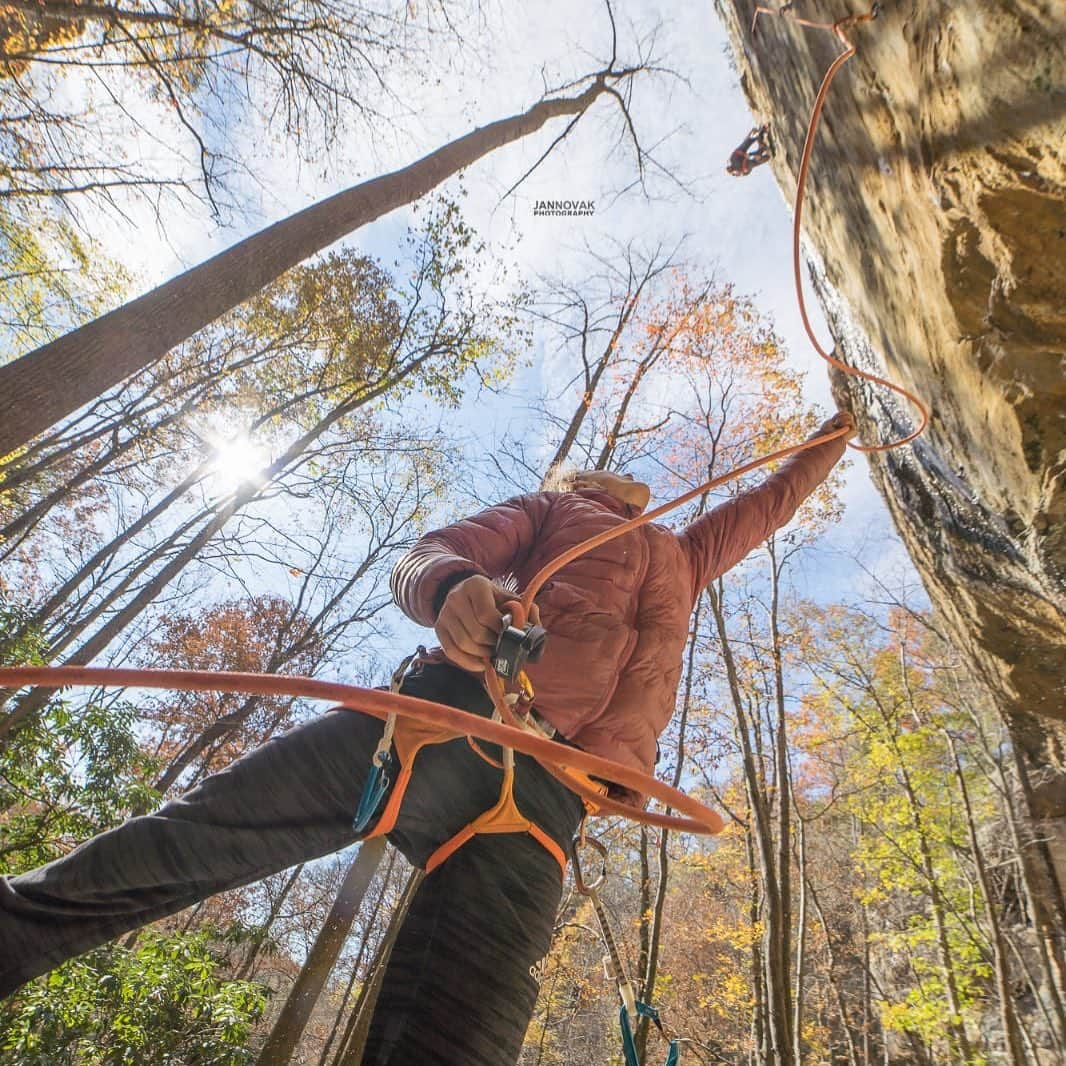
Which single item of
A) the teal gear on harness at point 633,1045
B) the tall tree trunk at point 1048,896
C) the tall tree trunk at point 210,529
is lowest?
the teal gear on harness at point 633,1045

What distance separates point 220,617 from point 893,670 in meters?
19.2

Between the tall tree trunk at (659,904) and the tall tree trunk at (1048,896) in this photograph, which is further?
the tall tree trunk at (659,904)

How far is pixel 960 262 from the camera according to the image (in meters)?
1.43

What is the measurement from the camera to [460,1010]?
1.08 metres

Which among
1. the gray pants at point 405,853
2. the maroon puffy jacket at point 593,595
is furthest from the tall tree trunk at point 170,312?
the maroon puffy jacket at point 593,595

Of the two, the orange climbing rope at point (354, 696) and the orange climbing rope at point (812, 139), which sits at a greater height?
the orange climbing rope at point (812, 139)

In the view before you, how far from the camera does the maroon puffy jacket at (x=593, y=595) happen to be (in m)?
1.51

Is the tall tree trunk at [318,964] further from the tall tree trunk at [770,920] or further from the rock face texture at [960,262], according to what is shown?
the rock face texture at [960,262]

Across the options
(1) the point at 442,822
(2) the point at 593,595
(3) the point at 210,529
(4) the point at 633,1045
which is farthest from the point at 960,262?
(3) the point at 210,529

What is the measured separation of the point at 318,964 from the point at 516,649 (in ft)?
23.5

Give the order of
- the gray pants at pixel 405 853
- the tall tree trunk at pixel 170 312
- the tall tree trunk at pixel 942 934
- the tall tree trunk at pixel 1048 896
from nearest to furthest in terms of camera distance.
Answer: the gray pants at pixel 405 853, the tall tree trunk at pixel 170 312, the tall tree trunk at pixel 1048 896, the tall tree trunk at pixel 942 934

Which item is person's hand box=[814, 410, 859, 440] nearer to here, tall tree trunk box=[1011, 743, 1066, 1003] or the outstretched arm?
the outstretched arm

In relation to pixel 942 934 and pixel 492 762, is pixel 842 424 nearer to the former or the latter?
pixel 492 762

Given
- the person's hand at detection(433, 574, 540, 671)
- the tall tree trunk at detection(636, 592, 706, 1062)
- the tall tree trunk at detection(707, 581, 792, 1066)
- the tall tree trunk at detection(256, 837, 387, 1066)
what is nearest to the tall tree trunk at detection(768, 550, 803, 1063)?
the tall tree trunk at detection(707, 581, 792, 1066)
